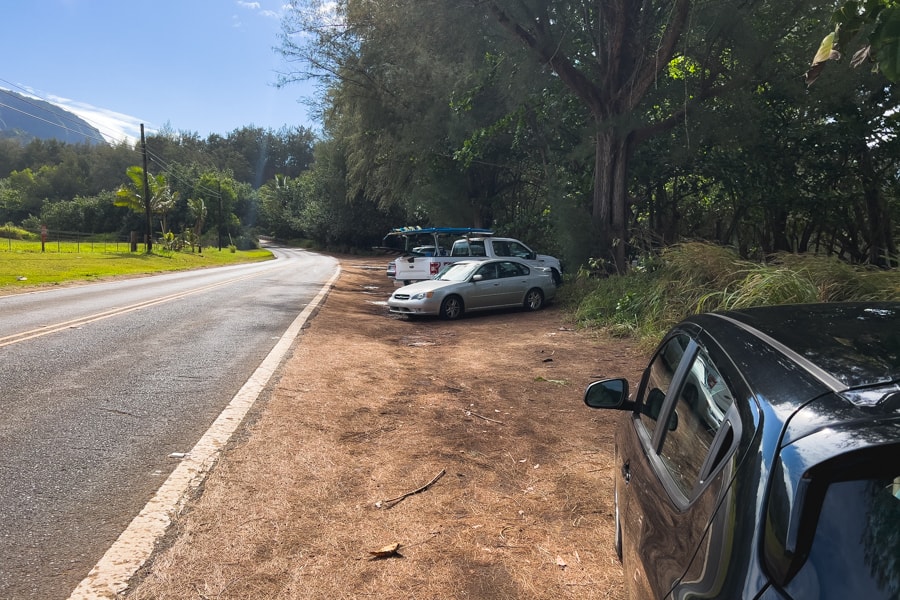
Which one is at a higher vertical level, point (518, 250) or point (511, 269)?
point (518, 250)

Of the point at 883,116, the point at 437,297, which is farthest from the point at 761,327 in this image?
the point at 883,116

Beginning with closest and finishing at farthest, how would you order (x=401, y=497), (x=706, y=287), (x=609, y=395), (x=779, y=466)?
(x=779, y=466) < (x=609, y=395) < (x=401, y=497) < (x=706, y=287)

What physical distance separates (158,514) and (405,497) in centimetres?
151

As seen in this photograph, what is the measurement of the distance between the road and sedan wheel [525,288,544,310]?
228 inches

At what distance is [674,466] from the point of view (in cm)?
221

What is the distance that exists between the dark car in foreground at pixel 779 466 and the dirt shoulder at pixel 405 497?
117cm

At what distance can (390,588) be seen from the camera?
3102 millimetres

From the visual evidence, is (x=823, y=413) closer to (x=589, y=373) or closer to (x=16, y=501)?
(x=16, y=501)

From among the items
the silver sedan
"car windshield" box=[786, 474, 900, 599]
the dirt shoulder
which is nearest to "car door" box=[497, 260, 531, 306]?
the silver sedan

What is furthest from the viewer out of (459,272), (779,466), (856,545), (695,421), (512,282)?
(512,282)

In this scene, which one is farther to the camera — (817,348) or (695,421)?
(695,421)

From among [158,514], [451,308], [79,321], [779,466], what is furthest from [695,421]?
[451,308]

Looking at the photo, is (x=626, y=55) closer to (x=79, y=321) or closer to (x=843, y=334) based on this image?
(x=79, y=321)

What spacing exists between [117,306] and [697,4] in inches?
532
